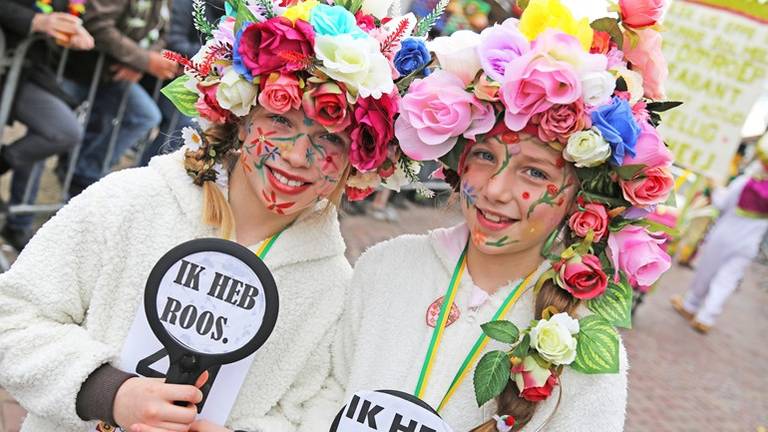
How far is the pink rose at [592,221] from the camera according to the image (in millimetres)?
1909

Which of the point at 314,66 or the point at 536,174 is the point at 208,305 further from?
the point at 536,174

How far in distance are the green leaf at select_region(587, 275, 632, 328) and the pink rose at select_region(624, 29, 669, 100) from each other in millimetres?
532

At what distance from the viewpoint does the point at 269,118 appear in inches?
77.4

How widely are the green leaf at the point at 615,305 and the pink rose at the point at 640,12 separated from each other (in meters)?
0.69

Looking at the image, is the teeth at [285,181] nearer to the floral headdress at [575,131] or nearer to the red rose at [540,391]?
the floral headdress at [575,131]

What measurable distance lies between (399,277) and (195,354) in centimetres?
72

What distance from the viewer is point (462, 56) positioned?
6.37ft

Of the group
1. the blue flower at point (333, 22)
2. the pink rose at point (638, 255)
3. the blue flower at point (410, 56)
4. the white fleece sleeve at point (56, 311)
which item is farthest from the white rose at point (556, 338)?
the white fleece sleeve at point (56, 311)

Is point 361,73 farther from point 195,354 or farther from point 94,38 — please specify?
point 94,38

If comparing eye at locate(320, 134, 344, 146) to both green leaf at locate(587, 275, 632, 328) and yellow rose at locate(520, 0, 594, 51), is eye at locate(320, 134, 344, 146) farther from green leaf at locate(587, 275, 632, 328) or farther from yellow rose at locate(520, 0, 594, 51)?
green leaf at locate(587, 275, 632, 328)

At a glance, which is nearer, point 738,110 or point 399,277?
point 399,277

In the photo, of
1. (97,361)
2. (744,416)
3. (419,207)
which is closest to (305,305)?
(97,361)

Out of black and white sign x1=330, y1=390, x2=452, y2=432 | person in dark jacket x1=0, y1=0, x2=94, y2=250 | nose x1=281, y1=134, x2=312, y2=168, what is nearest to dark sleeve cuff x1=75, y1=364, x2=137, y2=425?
black and white sign x1=330, y1=390, x2=452, y2=432

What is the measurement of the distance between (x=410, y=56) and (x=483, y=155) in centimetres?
34
